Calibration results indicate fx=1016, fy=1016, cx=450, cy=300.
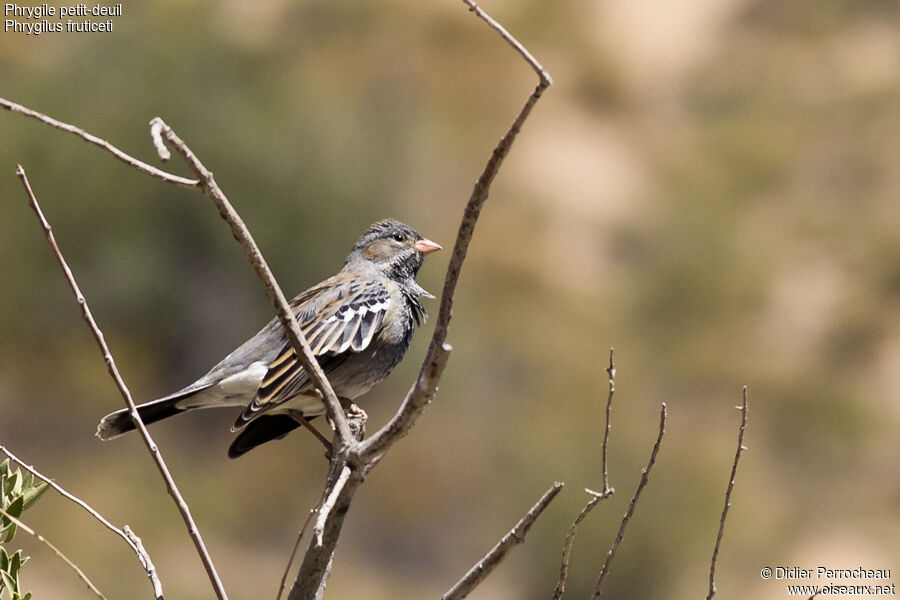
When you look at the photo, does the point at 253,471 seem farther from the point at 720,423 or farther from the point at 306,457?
the point at 720,423

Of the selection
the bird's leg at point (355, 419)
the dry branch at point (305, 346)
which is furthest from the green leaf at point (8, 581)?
the bird's leg at point (355, 419)

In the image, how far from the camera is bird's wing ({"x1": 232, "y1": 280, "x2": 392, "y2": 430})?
4.94 metres

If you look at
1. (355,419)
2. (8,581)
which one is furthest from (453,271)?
(355,419)

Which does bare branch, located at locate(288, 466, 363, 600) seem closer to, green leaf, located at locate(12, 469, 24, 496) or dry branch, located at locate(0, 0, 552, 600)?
dry branch, located at locate(0, 0, 552, 600)

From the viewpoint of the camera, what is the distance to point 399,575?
651 inches

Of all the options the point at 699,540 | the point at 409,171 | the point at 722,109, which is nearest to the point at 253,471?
the point at 409,171

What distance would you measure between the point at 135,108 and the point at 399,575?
937cm

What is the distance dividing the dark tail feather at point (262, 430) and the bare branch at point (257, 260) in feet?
7.30

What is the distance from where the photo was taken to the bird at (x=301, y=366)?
4.97m

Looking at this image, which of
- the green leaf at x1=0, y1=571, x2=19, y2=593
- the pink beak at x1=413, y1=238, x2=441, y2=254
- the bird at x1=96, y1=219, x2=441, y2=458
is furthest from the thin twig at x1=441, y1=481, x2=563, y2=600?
the pink beak at x1=413, y1=238, x2=441, y2=254

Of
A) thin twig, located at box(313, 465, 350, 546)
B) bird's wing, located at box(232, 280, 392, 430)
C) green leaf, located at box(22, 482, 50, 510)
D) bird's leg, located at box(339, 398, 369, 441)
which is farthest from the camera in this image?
bird's wing, located at box(232, 280, 392, 430)

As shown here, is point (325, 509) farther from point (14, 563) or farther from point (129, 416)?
point (129, 416)

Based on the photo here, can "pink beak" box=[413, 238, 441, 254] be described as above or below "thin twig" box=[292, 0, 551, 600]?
above

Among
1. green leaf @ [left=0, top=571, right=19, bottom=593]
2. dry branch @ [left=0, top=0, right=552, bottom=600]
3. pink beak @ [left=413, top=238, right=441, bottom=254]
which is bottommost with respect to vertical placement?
green leaf @ [left=0, top=571, right=19, bottom=593]
